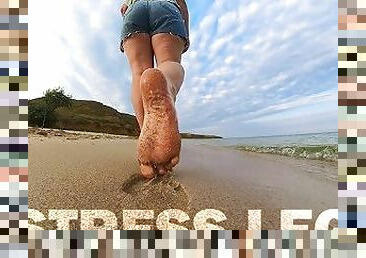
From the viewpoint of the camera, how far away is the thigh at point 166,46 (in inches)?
62.1

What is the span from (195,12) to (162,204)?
2.59ft

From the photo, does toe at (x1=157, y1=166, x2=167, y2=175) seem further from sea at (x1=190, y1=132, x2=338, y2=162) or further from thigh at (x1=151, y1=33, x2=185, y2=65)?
thigh at (x1=151, y1=33, x2=185, y2=65)

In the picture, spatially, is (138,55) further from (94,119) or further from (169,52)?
(94,119)

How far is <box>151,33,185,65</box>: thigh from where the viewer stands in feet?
5.17

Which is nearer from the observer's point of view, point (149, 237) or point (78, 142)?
point (149, 237)

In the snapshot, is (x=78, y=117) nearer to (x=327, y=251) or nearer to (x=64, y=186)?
(x=64, y=186)

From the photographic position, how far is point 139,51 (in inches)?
63.1

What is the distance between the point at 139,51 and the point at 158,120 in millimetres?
351

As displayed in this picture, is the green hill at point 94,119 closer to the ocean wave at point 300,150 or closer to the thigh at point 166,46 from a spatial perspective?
the thigh at point 166,46

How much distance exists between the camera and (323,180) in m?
1.47

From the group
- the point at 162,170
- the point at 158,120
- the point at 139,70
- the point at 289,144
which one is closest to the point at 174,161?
the point at 162,170

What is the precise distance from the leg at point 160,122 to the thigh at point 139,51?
10 cm

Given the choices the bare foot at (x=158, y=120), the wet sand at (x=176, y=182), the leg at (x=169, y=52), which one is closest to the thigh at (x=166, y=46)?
the leg at (x=169, y=52)

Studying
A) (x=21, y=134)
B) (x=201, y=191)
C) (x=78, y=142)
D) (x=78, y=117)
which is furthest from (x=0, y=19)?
(x=201, y=191)
